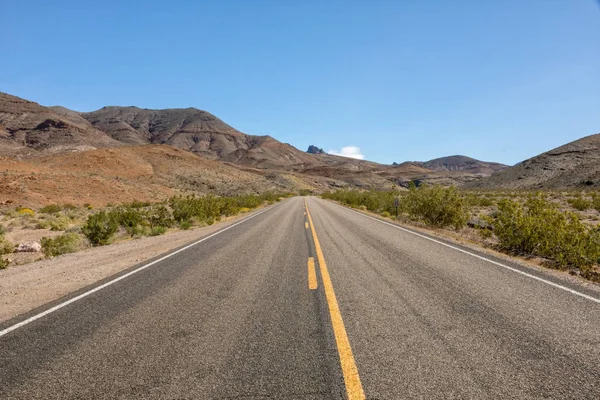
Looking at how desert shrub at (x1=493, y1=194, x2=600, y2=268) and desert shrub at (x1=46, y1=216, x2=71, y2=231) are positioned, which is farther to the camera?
desert shrub at (x1=46, y1=216, x2=71, y2=231)

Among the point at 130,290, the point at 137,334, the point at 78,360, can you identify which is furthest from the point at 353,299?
the point at 130,290

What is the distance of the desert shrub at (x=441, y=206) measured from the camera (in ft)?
51.1

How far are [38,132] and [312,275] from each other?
13570cm

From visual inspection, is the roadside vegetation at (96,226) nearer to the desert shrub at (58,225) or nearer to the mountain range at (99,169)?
the desert shrub at (58,225)

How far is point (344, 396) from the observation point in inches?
103

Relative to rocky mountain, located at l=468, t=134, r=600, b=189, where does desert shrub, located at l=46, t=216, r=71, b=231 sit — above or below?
below

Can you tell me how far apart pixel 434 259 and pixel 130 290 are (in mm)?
6684

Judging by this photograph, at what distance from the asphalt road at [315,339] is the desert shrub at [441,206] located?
974cm

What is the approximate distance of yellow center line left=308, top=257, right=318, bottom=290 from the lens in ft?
18.9

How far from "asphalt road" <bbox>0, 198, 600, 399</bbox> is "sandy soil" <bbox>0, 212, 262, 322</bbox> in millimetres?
814

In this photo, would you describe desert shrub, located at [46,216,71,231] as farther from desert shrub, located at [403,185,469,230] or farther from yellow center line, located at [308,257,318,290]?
desert shrub, located at [403,185,469,230]

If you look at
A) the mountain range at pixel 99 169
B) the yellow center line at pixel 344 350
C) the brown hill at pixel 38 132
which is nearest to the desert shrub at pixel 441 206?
the mountain range at pixel 99 169

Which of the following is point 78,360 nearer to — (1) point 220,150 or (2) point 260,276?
(2) point 260,276

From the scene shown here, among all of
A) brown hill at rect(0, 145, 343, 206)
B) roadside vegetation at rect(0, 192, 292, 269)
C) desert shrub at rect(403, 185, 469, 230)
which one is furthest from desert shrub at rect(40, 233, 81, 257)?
brown hill at rect(0, 145, 343, 206)
